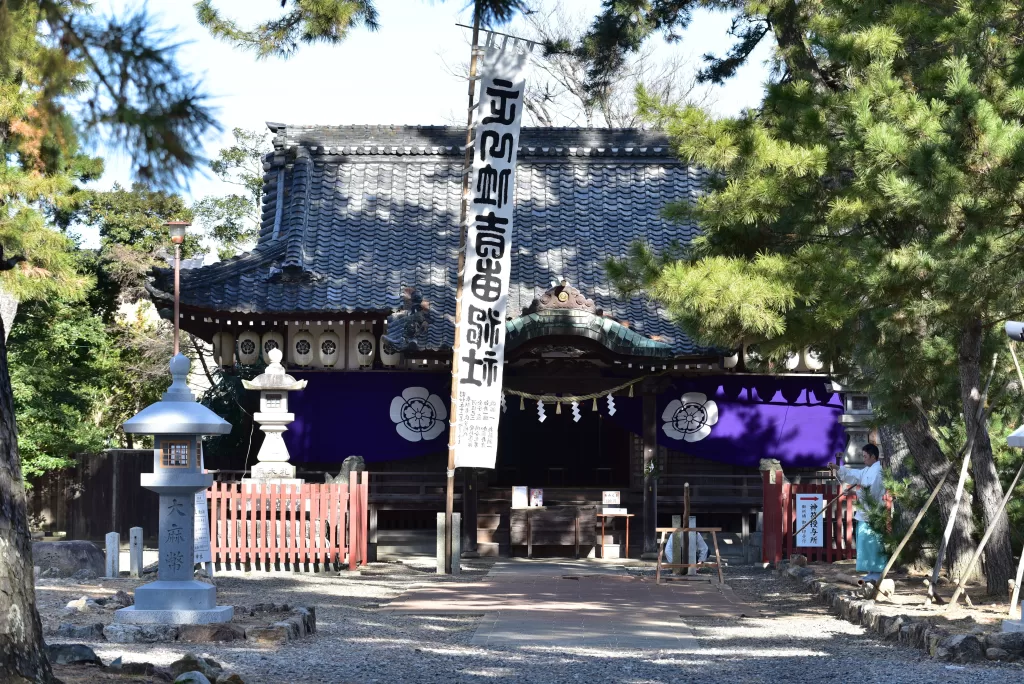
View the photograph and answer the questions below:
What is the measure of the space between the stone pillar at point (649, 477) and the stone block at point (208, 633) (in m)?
8.39

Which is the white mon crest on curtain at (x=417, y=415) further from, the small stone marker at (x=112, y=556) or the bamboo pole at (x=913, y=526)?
the bamboo pole at (x=913, y=526)

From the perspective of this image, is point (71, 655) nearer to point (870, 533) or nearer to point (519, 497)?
point (870, 533)

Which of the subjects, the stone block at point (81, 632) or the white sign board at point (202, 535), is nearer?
the stone block at point (81, 632)

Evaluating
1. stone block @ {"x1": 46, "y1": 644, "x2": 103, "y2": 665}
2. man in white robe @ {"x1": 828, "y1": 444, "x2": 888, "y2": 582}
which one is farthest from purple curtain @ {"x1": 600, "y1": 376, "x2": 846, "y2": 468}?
stone block @ {"x1": 46, "y1": 644, "x2": 103, "y2": 665}

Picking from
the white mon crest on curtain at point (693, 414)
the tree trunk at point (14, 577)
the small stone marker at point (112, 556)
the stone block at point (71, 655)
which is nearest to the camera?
the tree trunk at point (14, 577)

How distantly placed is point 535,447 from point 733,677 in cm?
1206

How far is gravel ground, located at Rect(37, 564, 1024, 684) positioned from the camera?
6.98 m

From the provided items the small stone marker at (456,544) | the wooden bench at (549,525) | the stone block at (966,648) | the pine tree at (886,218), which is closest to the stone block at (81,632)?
the pine tree at (886,218)

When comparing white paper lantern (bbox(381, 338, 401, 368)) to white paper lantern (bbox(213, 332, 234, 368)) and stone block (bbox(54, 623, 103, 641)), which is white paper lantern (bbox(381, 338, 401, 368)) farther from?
stone block (bbox(54, 623, 103, 641))

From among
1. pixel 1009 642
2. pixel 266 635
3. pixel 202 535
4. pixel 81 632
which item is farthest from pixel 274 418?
pixel 1009 642

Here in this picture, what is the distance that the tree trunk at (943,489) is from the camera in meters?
10.2

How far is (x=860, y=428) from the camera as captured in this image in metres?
14.2

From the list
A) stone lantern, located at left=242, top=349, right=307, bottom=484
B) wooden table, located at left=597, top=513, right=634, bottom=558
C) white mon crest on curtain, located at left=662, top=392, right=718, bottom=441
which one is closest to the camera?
stone lantern, located at left=242, top=349, right=307, bottom=484

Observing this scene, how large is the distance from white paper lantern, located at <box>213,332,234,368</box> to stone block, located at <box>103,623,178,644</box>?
28.6ft
